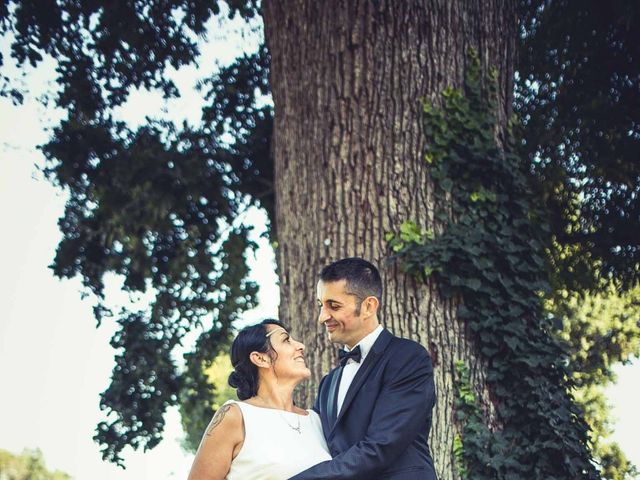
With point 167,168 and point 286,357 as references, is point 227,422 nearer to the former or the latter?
point 286,357

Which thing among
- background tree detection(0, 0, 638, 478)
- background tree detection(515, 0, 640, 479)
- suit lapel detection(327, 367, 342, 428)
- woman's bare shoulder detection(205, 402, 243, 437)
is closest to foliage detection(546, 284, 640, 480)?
background tree detection(515, 0, 640, 479)

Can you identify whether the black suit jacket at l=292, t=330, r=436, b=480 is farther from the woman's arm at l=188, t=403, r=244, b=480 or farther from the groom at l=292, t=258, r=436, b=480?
the woman's arm at l=188, t=403, r=244, b=480

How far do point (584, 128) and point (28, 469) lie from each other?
39.9 metres

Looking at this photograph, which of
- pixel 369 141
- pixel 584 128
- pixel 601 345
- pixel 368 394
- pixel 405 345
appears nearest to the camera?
pixel 368 394

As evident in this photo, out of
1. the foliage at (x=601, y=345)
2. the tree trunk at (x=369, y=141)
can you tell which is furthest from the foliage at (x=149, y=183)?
the foliage at (x=601, y=345)

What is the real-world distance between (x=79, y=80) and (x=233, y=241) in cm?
286

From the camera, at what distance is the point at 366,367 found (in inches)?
159

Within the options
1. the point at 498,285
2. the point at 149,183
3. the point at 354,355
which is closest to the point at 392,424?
the point at 354,355

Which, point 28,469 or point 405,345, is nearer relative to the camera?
point 405,345

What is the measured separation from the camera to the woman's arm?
373 centimetres

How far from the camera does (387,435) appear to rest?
3.65 m

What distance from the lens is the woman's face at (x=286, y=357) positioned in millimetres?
4188

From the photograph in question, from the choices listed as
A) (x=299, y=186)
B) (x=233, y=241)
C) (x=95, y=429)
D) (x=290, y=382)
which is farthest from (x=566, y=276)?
(x=290, y=382)

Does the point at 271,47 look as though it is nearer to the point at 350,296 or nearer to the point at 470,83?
the point at 470,83
